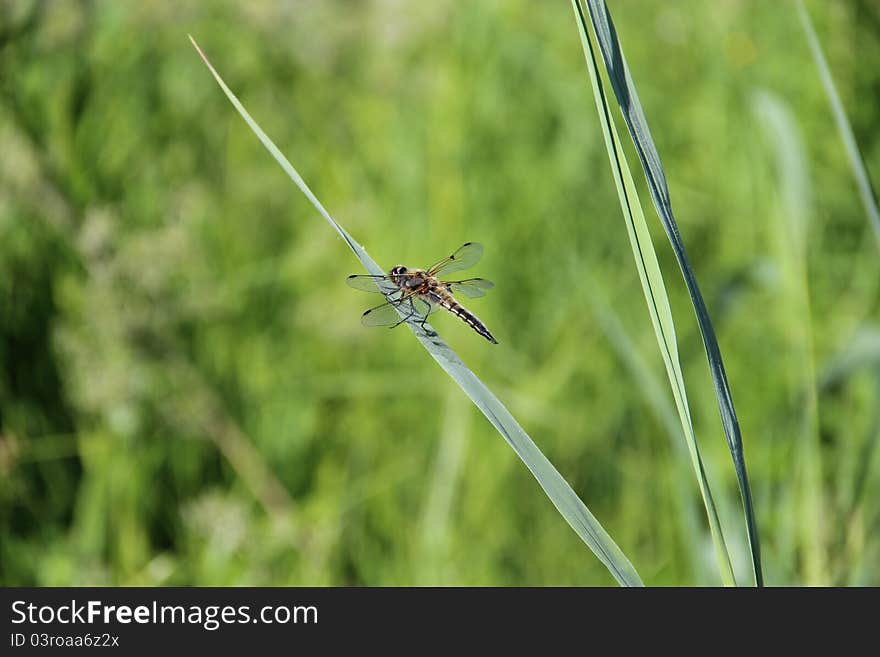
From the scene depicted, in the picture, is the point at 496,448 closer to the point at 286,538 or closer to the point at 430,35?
the point at 286,538

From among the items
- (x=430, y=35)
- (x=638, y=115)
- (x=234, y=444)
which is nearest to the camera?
(x=638, y=115)

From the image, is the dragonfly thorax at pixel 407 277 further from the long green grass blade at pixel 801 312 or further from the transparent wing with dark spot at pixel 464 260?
the long green grass blade at pixel 801 312

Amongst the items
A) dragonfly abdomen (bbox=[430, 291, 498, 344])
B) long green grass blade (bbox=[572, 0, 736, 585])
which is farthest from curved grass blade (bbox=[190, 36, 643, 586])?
dragonfly abdomen (bbox=[430, 291, 498, 344])

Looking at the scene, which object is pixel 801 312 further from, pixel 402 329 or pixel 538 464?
pixel 538 464

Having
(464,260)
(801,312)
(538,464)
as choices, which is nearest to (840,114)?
(538,464)

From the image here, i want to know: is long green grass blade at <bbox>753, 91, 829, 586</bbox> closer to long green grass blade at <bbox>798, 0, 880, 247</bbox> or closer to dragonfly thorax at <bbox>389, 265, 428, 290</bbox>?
long green grass blade at <bbox>798, 0, 880, 247</bbox>

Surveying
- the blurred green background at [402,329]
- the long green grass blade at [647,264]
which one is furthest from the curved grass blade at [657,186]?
the blurred green background at [402,329]

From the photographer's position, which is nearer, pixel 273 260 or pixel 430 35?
pixel 273 260

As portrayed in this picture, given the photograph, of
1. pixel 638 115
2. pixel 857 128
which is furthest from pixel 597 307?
pixel 857 128
